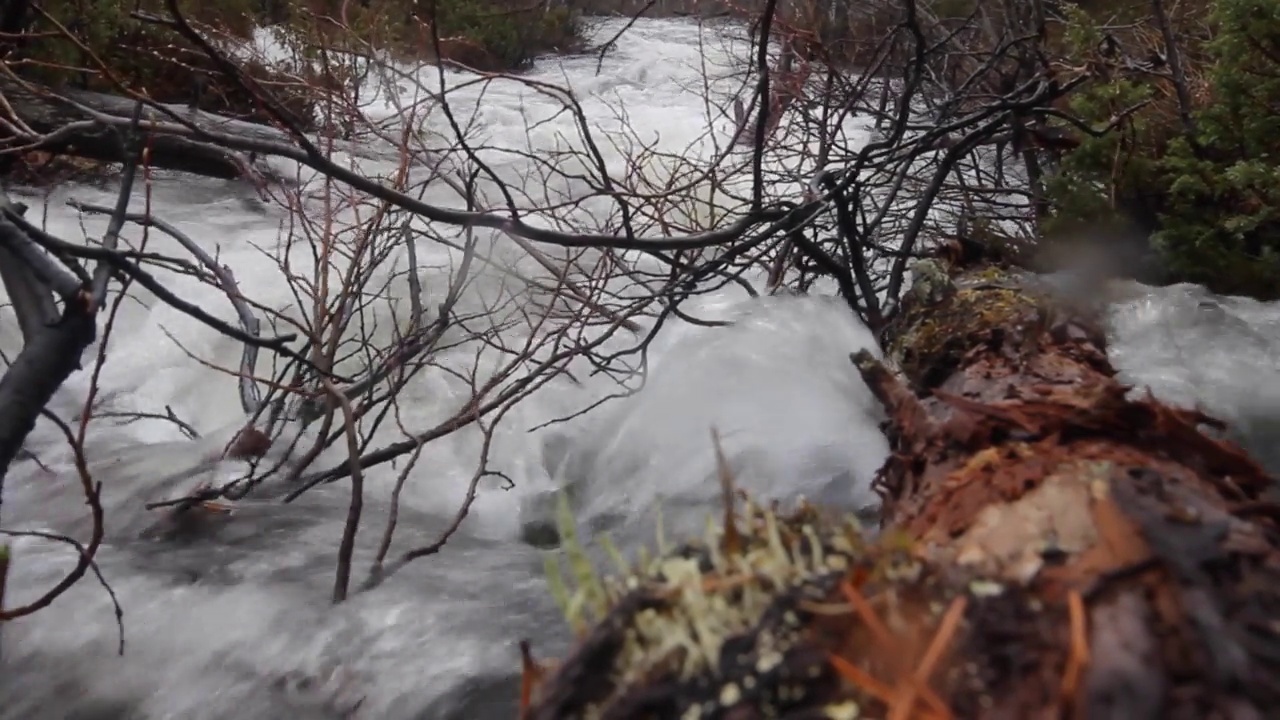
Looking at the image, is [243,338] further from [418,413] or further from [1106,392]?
[418,413]

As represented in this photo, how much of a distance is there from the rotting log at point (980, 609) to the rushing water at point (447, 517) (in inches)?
31.3

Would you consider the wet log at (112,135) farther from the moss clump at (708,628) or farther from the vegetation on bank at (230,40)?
the moss clump at (708,628)

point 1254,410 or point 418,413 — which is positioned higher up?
point 1254,410

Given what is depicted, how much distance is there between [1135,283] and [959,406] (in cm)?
206

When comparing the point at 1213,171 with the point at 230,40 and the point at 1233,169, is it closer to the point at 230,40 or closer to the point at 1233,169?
the point at 1233,169

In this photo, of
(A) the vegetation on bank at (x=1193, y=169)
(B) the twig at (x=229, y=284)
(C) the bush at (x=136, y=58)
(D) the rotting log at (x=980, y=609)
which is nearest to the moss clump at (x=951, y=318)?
(D) the rotting log at (x=980, y=609)

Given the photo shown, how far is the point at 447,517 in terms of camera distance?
274cm

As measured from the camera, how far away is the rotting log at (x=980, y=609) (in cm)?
63

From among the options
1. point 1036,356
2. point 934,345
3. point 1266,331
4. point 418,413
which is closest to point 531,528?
point 418,413

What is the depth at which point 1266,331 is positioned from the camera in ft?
8.67

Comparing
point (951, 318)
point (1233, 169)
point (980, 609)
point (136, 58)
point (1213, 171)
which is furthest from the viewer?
point (136, 58)

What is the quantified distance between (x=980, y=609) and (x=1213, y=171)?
2571 millimetres

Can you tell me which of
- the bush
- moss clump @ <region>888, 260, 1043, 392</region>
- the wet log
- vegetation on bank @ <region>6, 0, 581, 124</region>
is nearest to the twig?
the wet log

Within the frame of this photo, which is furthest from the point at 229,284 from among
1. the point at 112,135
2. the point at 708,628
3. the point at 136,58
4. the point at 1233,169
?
the point at 136,58
